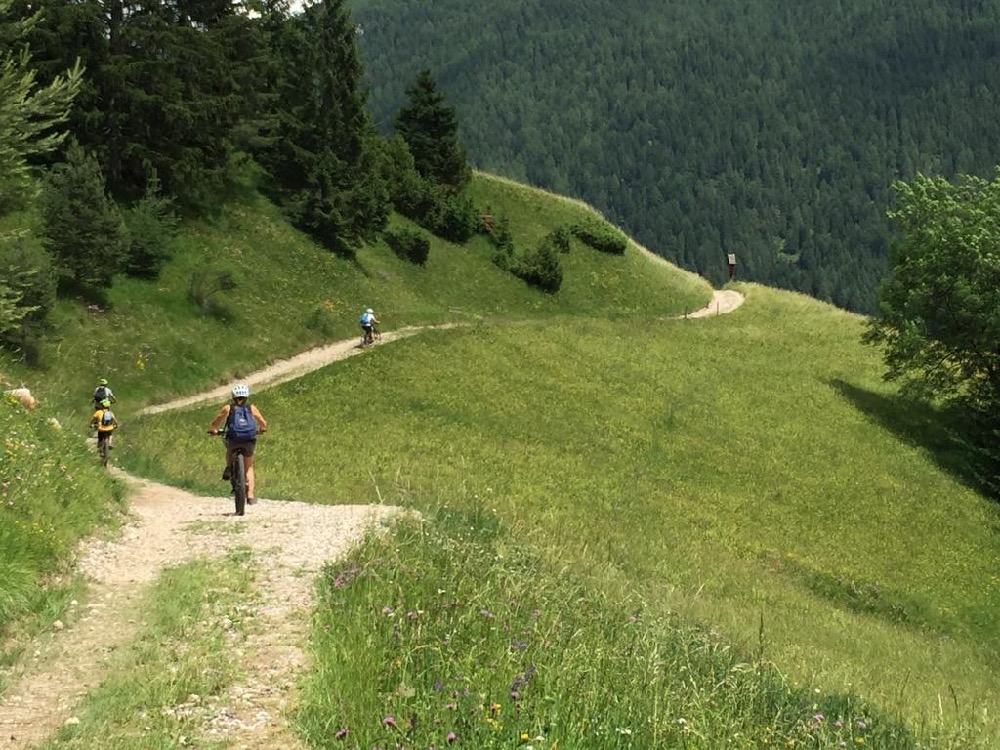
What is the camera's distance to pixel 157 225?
35.7m

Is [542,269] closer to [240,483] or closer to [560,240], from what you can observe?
[560,240]

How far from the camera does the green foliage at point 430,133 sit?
65.1m

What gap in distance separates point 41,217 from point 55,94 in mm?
15268

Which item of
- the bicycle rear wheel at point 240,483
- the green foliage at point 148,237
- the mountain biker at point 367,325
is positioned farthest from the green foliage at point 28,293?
the bicycle rear wheel at point 240,483

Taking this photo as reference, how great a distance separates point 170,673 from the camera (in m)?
7.13

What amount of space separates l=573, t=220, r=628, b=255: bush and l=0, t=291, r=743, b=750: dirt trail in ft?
176

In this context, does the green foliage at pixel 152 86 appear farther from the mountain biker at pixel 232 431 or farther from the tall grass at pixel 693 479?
the mountain biker at pixel 232 431

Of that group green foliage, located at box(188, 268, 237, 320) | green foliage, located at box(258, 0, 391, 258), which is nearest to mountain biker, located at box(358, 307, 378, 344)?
green foliage, located at box(188, 268, 237, 320)

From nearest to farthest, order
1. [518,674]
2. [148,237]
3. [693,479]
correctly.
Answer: [518,674]
[693,479]
[148,237]

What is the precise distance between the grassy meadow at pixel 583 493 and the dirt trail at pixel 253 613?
42 centimetres

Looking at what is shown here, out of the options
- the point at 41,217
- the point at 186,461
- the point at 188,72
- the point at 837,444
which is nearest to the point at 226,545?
the point at 186,461

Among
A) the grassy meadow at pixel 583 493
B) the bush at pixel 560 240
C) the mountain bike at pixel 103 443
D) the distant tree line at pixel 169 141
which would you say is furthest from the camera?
the bush at pixel 560 240

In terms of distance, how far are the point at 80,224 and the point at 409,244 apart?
25.3m

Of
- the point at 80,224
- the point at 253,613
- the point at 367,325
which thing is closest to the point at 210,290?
the point at 80,224
